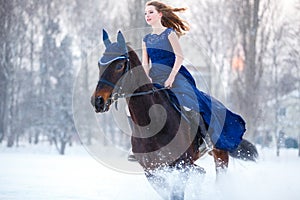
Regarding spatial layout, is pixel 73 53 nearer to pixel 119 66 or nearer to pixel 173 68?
pixel 173 68

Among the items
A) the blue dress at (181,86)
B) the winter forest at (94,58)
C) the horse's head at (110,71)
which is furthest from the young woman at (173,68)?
the winter forest at (94,58)

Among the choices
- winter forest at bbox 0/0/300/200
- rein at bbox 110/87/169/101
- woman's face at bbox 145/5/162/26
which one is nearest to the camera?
rein at bbox 110/87/169/101

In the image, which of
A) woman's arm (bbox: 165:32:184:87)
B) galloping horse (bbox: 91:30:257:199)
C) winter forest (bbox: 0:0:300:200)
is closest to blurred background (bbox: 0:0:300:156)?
winter forest (bbox: 0:0:300:200)

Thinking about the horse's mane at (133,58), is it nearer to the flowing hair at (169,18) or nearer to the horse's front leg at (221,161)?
the flowing hair at (169,18)

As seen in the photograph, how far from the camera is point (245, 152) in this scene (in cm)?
694

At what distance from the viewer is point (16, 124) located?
31.2 meters

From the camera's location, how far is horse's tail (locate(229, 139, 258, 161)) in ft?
22.3

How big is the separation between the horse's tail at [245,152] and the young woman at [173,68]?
2.83 ft

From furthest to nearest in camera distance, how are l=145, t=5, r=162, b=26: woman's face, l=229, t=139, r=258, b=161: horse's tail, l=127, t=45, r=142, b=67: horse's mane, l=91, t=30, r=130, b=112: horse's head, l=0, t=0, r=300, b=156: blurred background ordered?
l=0, t=0, r=300, b=156: blurred background < l=229, t=139, r=258, b=161: horse's tail < l=145, t=5, r=162, b=26: woman's face < l=127, t=45, r=142, b=67: horse's mane < l=91, t=30, r=130, b=112: horse's head

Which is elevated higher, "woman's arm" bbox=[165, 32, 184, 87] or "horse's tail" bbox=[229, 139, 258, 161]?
"woman's arm" bbox=[165, 32, 184, 87]

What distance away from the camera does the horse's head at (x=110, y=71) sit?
4571mm

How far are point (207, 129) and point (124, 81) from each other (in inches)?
49.9

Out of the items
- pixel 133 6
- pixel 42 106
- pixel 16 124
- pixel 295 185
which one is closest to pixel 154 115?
pixel 295 185

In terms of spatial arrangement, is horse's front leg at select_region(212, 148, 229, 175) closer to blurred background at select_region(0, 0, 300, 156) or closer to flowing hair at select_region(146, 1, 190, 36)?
flowing hair at select_region(146, 1, 190, 36)
